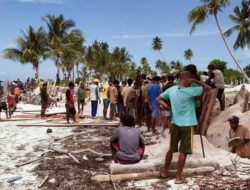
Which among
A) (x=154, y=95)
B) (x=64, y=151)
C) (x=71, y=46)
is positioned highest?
(x=71, y=46)

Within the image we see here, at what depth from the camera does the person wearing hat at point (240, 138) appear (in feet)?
27.4

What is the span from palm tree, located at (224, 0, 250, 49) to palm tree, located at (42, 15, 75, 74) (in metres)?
18.0

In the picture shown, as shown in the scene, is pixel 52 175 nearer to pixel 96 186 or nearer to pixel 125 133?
pixel 96 186

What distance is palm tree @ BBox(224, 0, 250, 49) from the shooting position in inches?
1478

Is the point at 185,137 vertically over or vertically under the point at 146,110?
under

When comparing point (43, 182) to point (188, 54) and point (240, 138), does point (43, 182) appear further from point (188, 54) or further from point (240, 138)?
point (188, 54)

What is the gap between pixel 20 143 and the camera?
1151 centimetres

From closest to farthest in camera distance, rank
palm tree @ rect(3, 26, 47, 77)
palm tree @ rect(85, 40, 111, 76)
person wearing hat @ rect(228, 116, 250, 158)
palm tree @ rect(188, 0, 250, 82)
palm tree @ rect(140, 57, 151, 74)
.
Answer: person wearing hat @ rect(228, 116, 250, 158) → palm tree @ rect(188, 0, 250, 82) → palm tree @ rect(3, 26, 47, 77) → palm tree @ rect(85, 40, 111, 76) → palm tree @ rect(140, 57, 151, 74)

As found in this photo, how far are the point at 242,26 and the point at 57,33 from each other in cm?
2078

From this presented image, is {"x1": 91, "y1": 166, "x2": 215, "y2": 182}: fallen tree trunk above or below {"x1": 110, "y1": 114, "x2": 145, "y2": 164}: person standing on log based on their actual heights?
below

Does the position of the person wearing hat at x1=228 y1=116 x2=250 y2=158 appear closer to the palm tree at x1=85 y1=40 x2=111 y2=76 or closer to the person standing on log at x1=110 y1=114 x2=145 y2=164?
the person standing on log at x1=110 y1=114 x2=145 y2=164

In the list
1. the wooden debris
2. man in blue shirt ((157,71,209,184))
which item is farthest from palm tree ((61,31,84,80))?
man in blue shirt ((157,71,209,184))

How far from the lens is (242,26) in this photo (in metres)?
37.6

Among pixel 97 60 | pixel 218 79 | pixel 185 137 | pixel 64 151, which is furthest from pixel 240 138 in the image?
pixel 97 60
